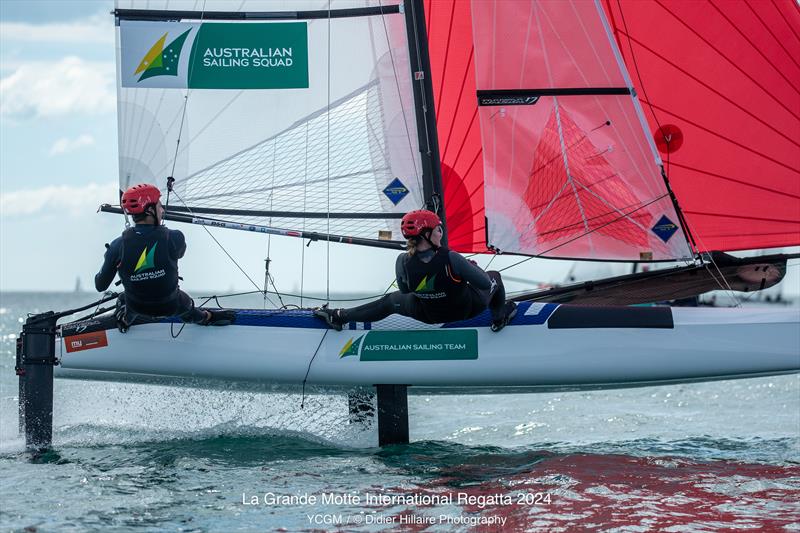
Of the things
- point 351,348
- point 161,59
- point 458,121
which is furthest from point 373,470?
point 161,59

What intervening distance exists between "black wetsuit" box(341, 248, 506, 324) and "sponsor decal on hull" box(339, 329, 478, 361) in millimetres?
143

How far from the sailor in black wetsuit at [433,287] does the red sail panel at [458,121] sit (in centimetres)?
137

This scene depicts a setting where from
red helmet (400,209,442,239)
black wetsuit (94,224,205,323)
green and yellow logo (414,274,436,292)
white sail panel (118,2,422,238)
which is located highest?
white sail panel (118,2,422,238)

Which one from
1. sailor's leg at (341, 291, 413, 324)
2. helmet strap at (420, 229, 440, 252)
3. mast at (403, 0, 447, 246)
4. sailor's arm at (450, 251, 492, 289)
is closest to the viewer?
sailor's arm at (450, 251, 492, 289)

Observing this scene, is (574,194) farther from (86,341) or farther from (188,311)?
(86,341)

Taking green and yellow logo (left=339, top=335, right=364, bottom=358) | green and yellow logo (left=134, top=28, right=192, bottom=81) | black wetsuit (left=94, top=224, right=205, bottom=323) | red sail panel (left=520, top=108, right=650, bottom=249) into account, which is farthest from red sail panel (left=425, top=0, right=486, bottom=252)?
black wetsuit (left=94, top=224, right=205, bottom=323)

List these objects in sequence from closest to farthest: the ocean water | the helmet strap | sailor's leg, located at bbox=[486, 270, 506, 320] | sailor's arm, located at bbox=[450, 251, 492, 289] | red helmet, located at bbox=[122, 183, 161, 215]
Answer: the ocean water
sailor's arm, located at bbox=[450, 251, 492, 289]
the helmet strap
red helmet, located at bbox=[122, 183, 161, 215]
sailor's leg, located at bbox=[486, 270, 506, 320]

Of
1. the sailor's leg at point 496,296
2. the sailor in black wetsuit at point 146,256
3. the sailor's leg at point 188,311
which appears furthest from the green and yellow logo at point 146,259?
the sailor's leg at point 496,296

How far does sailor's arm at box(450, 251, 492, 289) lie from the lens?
6250mm

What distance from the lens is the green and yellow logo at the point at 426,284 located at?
6.41m

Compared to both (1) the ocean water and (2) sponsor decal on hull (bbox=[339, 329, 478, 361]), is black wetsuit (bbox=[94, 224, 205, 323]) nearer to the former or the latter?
(1) the ocean water

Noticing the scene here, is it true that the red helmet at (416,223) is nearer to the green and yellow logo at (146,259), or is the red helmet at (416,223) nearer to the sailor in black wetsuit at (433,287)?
the sailor in black wetsuit at (433,287)

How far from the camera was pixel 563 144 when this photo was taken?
7781 mm

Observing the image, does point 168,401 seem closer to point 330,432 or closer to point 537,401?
point 330,432
